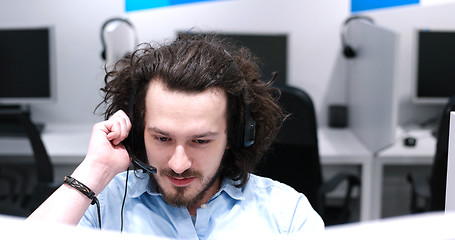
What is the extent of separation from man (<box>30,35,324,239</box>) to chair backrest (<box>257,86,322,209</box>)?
2.74 ft

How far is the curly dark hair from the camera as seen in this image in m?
1.24

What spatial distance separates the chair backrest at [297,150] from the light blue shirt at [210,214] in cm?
87

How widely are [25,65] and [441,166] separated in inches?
81.0

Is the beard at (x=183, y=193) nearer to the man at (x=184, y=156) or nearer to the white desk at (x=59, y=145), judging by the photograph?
the man at (x=184, y=156)

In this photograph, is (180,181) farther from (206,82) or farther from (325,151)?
(325,151)

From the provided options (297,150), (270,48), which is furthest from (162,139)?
(270,48)

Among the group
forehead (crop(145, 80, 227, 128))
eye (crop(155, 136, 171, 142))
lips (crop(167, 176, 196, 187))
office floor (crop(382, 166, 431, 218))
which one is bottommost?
office floor (crop(382, 166, 431, 218))

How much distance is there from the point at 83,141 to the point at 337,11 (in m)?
1.50

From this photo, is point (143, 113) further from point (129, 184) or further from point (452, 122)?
point (452, 122)

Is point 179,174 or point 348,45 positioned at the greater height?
point 348,45

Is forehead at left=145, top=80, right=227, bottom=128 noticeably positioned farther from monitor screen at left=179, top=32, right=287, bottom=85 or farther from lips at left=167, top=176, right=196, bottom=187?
monitor screen at left=179, top=32, right=287, bottom=85

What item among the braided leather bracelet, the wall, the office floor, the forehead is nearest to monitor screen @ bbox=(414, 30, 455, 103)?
the wall

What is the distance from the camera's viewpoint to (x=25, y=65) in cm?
307

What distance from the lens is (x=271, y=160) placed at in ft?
7.34
